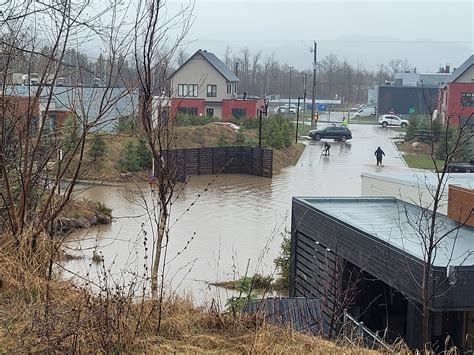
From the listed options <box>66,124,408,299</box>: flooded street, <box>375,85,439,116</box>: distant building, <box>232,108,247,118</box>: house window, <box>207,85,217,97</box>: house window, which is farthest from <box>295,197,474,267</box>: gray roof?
<box>375,85,439,116</box>: distant building

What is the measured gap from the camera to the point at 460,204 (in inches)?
381

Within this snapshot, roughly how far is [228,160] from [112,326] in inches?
961

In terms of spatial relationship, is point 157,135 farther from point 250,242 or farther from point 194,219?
point 194,219

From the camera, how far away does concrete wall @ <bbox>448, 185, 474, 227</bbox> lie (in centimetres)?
936

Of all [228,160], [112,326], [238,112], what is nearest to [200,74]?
[238,112]

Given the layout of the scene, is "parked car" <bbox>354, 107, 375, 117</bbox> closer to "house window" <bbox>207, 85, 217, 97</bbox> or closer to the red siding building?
the red siding building

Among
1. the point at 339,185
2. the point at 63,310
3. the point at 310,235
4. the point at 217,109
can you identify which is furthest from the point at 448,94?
the point at 63,310

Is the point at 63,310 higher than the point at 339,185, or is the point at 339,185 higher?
the point at 63,310

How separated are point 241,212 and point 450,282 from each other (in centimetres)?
1263

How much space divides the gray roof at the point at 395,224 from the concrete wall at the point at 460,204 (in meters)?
0.13

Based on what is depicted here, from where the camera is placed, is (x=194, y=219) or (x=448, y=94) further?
(x=448, y=94)

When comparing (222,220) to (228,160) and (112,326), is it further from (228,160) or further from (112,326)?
(112,326)

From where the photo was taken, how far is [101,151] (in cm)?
2633

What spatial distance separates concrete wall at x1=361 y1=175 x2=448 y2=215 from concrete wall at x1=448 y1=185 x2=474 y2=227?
1.54 ft
